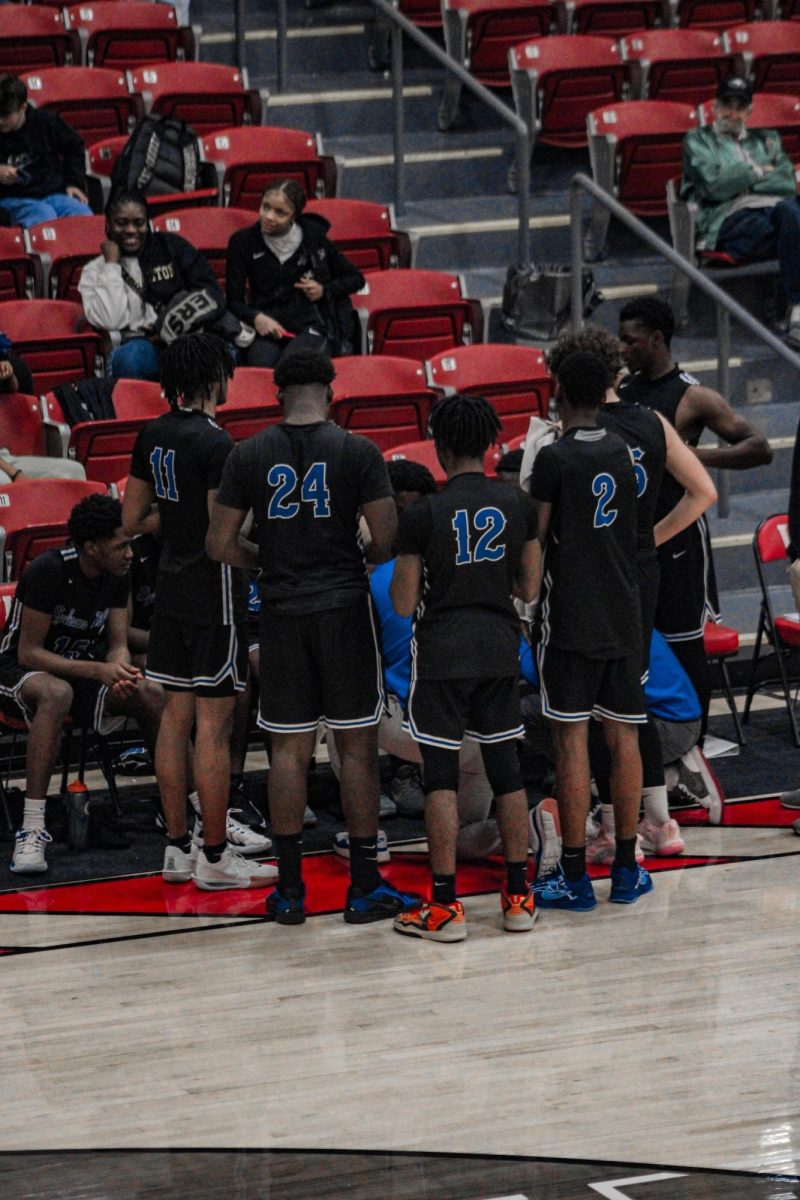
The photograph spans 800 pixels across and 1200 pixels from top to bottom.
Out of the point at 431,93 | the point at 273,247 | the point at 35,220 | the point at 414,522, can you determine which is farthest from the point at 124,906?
the point at 431,93

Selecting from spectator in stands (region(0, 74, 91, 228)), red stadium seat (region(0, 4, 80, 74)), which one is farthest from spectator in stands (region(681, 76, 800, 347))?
red stadium seat (region(0, 4, 80, 74))

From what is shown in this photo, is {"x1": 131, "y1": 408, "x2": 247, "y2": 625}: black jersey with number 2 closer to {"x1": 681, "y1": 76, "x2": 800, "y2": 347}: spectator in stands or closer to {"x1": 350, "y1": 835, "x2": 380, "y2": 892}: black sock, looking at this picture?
{"x1": 350, "y1": 835, "x2": 380, "y2": 892}: black sock

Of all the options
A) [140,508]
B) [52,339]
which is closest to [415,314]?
[52,339]

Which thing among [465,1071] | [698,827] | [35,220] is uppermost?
[35,220]

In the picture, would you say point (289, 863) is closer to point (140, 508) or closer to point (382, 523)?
point (382, 523)

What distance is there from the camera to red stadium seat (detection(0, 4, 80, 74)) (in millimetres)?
9469

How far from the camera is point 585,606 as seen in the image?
4965mm

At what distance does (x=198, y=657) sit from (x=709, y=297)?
325 cm

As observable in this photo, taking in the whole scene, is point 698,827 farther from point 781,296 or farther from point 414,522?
point 781,296

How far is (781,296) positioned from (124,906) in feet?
15.1

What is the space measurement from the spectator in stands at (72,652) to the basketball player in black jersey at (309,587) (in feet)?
2.52

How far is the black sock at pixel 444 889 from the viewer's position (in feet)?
16.3

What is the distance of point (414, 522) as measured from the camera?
479 centimetres

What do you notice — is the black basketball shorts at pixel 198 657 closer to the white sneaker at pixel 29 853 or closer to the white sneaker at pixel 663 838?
the white sneaker at pixel 29 853
